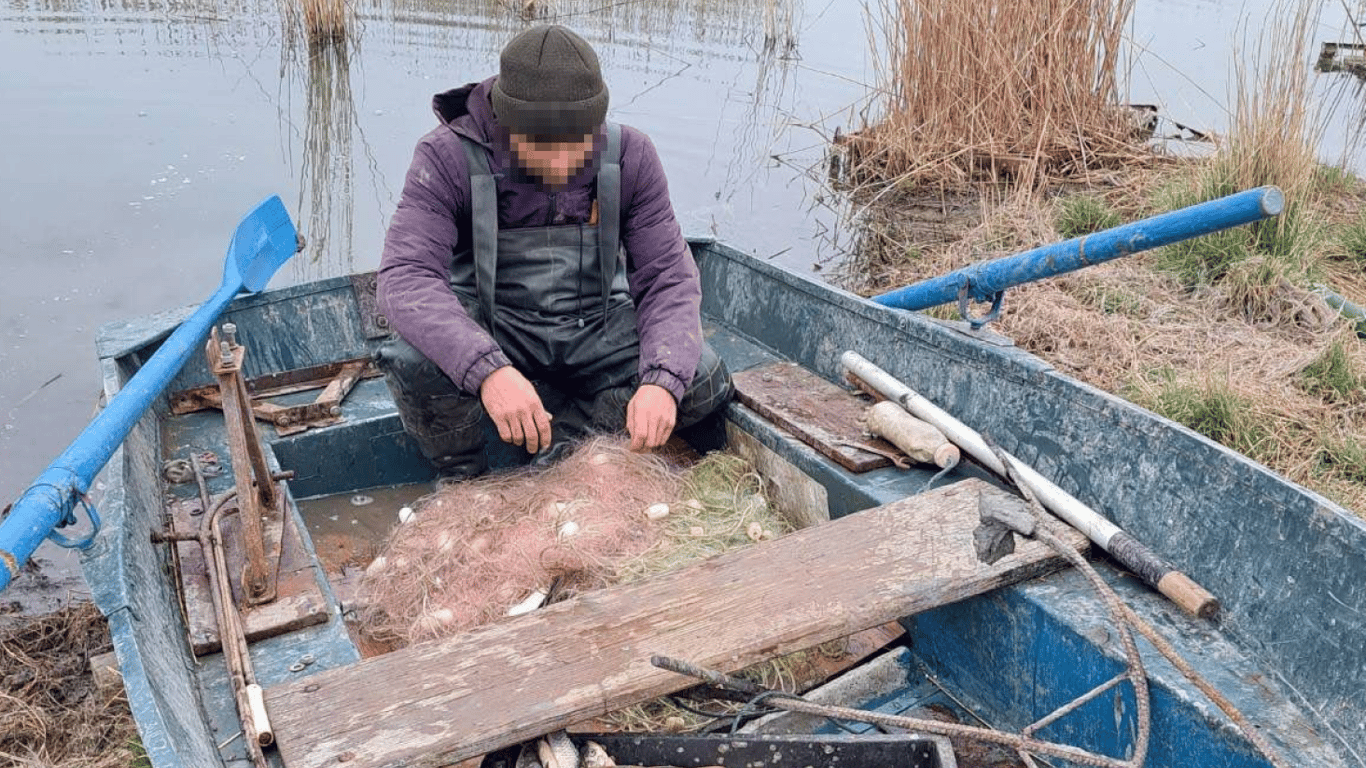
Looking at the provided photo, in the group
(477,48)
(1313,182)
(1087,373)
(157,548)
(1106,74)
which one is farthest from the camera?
(477,48)

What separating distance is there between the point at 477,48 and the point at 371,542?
898 centimetres

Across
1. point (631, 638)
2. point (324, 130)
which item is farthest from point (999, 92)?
point (631, 638)

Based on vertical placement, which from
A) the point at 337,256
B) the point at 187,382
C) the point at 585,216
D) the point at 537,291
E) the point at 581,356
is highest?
the point at 585,216

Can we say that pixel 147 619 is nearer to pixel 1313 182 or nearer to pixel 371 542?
pixel 371 542

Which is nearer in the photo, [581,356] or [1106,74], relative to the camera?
[581,356]

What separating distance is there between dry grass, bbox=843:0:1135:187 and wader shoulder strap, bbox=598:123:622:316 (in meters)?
5.01

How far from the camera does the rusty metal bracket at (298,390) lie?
11.5 feet

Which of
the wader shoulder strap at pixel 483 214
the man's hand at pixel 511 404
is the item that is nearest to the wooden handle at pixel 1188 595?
the man's hand at pixel 511 404

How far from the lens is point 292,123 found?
9.15 m

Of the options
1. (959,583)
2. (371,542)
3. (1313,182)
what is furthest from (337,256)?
(1313,182)

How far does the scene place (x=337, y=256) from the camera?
6.90m

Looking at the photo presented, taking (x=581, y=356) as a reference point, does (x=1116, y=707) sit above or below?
below

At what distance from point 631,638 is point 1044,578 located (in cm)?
101

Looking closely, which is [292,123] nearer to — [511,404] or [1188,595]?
[511,404]
